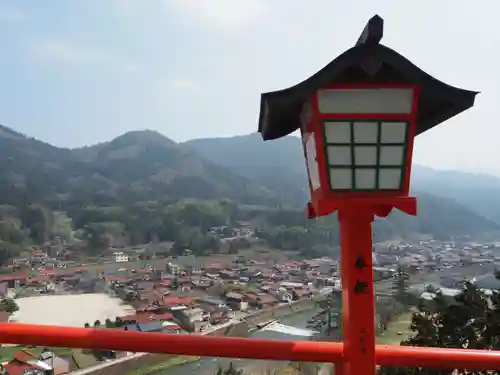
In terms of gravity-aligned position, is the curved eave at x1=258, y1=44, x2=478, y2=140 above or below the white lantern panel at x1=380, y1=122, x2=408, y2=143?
above

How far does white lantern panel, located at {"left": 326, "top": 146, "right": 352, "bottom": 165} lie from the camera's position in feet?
5.24

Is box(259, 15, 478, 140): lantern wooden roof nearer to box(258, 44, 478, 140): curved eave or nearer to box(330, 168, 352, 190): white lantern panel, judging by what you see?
box(258, 44, 478, 140): curved eave

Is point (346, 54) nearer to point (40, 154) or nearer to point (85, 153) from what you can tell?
point (40, 154)

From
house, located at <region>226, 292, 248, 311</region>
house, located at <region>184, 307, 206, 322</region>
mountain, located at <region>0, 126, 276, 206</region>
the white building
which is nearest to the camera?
house, located at <region>184, 307, 206, 322</region>

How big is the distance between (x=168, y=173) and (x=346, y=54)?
6893 centimetres

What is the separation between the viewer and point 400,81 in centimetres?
159

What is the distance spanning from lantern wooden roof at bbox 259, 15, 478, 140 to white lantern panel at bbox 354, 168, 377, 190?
30cm

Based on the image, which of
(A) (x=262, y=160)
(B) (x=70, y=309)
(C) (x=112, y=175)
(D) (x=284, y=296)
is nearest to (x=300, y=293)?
(D) (x=284, y=296)

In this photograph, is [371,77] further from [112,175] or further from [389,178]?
[112,175]

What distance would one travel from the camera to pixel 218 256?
42.7 metres

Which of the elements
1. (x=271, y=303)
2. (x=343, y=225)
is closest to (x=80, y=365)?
(x=343, y=225)

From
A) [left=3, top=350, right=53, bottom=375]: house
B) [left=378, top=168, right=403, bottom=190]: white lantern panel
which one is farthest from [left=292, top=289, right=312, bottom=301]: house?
[left=378, top=168, right=403, bottom=190]: white lantern panel

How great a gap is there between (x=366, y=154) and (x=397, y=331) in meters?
9.23

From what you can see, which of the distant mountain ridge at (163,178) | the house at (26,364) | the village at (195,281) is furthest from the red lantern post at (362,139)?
the distant mountain ridge at (163,178)
